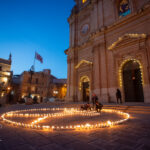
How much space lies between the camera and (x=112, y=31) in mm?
14930

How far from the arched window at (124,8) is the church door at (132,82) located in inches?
295

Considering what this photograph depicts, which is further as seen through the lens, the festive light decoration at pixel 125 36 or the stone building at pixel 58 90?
the stone building at pixel 58 90

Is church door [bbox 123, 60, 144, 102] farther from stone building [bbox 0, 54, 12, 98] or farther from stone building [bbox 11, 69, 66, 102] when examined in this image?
stone building [bbox 0, 54, 12, 98]

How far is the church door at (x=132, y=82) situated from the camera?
12086 millimetres

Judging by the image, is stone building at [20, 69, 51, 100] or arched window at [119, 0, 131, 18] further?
stone building at [20, 69, 51, 100]

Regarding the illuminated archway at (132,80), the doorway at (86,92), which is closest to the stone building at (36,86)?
the doorway at (86,92)

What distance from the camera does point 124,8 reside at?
1516 centimetres

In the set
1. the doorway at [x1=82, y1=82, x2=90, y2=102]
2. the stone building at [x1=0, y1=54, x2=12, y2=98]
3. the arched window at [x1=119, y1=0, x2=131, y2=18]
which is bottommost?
the doorway at [x1=82, y1=82, x2=90, y2=102]

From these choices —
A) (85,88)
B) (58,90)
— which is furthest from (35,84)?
(85,88)

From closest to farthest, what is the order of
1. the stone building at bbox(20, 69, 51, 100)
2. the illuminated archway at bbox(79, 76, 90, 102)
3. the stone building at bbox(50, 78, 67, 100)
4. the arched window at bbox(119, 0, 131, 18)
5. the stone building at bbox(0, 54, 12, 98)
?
the arched window at bbox(119, 0, 131, 18) < the illuminated archway at bbox(79, 76, 90, 102) < the stone building at bbox(0, 54, 12, 98) < the stone building at bbox(20, 69, 51, 100) < the stone building at bbox(50, 78, 67, 100)

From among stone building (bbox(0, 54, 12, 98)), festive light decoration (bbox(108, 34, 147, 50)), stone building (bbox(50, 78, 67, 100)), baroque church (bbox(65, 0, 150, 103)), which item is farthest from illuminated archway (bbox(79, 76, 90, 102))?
stone building (bbox(50, 78, 67, 100))

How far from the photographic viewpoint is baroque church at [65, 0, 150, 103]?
11898mm

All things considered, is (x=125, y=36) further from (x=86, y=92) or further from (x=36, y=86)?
(x=36, y=86)

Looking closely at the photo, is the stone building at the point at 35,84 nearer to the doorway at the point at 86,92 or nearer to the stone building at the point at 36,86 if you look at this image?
the stone building at the point at 36,86
